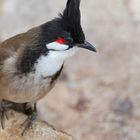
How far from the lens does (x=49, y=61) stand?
5.45 m

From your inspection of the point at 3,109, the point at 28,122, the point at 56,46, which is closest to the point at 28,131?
the point at 28,122

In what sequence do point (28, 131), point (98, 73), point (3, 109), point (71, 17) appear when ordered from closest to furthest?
1. point (71, 17)
2. point (28, 131)
3. point (3, 109)
4. point (98, 73)

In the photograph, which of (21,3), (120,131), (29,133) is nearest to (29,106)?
(29,133)

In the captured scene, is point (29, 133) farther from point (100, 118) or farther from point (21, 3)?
point (21, 3)

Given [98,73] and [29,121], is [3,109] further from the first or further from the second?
[98,73]

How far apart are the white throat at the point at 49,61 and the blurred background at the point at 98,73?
1.88 metres

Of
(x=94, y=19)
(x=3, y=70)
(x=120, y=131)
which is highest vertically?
(x=3, y=70)

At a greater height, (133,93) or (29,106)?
(29,106)

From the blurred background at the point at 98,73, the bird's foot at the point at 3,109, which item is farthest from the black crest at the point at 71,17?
the blurred background at the point at 98,73

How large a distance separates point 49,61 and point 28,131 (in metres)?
0.58

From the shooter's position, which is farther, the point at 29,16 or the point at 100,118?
the point at 29,16

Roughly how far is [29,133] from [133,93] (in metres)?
2.29

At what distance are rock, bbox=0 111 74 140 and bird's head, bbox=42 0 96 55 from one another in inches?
24.7

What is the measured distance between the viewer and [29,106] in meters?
6.12
